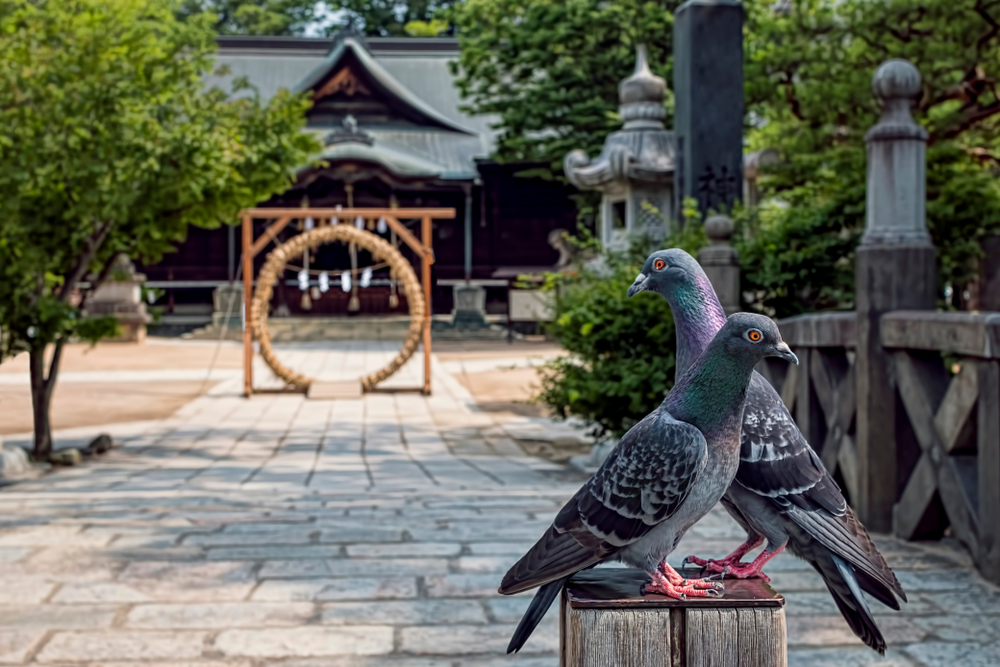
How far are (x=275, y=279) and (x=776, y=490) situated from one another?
15.5m

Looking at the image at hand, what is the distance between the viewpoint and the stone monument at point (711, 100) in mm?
10148

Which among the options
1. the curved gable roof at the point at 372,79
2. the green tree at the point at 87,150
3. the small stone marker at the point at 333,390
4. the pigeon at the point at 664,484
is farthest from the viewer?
the curved gable roof at the point at 372,79

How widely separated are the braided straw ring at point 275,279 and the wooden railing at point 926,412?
1104 centimetres

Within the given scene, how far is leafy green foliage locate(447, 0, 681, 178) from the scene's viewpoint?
20484mm

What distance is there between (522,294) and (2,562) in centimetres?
2171

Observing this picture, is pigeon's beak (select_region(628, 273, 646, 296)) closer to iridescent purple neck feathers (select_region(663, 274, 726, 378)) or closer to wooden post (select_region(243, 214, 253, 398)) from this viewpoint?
iridescent purple neck feathers (select_region(663, 274, 726, 378))

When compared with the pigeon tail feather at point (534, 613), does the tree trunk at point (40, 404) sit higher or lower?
lower

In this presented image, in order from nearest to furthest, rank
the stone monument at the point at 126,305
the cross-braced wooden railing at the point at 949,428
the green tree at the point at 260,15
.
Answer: the cross-braced wooden railing at the point at 949,428, the stone monument at the point at 126,305, the green tree at the point at 260,15

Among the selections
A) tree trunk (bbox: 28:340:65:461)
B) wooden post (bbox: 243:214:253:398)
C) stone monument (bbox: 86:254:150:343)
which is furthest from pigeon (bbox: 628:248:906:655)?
stone monument (bbox: 86:254:150:343)

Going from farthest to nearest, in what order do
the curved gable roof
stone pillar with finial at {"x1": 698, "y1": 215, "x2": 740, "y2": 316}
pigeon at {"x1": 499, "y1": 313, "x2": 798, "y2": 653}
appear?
the curved gable roof
stone pillar with finial at {"x1": 698, "y1": 215, "x2": 740, "y2": 316}
pigeon at {"x1": 499, "y1": 313, "x2": 798, "y2": 653}

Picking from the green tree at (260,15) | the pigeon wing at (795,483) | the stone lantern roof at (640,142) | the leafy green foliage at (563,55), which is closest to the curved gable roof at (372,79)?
the leafy green foliage at (563,55)

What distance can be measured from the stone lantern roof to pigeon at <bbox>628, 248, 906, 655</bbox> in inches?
460

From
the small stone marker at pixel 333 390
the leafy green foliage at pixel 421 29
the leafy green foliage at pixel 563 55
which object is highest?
the leafy green foliage at pixel 421 29

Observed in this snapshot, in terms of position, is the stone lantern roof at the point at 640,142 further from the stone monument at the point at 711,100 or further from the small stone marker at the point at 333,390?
the small stone marker at the point at 333,390
